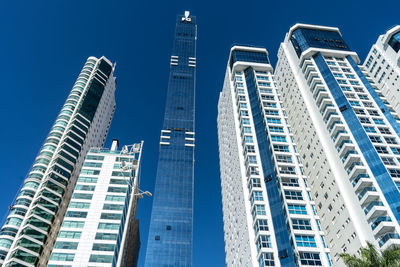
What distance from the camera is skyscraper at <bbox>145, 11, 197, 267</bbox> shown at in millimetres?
89938

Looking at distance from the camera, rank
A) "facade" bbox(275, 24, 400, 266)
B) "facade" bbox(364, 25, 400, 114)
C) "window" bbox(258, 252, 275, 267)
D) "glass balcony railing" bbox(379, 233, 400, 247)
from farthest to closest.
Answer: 1. "facade" bbox(364, 25, 400, 114)
2. "window" bbox(258, 252, 275, 267)
3. "facade" bbox(275, 24, 400, 266)
4. "glass balcony railing" bbox(379, 233, 400, 247)

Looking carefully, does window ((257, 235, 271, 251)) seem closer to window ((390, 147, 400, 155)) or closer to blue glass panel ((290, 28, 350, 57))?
window ((390, 147, 400, 155))

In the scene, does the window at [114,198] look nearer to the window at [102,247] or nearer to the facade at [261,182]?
the window at [102,247]

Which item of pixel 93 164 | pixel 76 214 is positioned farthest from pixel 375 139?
pixel 93 164

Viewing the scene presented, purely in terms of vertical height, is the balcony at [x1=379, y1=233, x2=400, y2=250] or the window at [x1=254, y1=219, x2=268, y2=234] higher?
the window at [x1=254, y1=219, x2=268, y2=234]

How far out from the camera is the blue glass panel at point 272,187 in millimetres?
59812

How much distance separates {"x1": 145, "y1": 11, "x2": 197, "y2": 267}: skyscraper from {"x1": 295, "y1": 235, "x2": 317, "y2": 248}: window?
38647mm

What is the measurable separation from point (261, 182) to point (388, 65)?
55233 millimetres

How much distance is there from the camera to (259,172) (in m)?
75.8

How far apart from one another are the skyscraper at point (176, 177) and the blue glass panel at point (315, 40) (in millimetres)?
48623

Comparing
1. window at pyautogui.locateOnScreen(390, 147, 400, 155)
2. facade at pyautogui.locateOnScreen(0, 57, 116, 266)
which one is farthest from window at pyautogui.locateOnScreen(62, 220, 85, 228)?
window at pyautogui.locateOnScreen(390, 147, 400, 155)

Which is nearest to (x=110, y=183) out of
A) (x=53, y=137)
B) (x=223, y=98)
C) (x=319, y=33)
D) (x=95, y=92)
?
(x=53, y=137)

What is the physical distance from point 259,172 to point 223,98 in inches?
1968

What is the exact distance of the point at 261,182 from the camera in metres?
73.5
